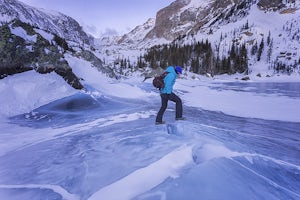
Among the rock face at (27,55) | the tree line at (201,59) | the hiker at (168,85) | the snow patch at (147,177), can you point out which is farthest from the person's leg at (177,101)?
the tree line at (201,59)

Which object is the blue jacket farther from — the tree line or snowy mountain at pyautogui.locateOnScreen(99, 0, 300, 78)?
snowy mountain at pyautogui.locateOnScreen(99, 0, 300, 78)

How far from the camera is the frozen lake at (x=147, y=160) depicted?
3.39 meters

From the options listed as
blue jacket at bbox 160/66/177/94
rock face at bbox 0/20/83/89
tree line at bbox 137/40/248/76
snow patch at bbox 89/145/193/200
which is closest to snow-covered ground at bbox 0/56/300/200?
snow patch at bbox 89/145/193/200

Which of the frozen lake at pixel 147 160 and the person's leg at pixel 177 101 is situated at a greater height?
the person's leg at pixel 177 101

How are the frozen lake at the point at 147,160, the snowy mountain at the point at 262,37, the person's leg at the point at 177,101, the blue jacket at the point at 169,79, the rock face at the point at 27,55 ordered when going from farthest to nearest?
the snowy mountain at the point at 262,37
the rock face at the point at 27,55
the person's leg at the point at 177,101
the blue jacket at the point at 169,79
the frozen lake at the point at 147,160

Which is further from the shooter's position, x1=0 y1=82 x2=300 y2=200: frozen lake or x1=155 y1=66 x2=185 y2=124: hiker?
x1=155 y1=66 x2=185 y2=124: hiker

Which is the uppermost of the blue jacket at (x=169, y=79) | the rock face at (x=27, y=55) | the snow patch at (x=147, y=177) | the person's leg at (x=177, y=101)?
Result: the rock face at (x=27, y=55)

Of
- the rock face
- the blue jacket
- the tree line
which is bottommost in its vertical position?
the blue jacket

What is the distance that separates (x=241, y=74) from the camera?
6925 cm

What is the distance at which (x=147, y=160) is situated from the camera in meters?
4.31

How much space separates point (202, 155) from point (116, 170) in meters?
1.66

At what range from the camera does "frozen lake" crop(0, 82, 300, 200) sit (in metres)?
3.39

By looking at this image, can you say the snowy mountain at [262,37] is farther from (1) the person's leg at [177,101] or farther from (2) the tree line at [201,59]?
(1) the person's leg at [177,101]

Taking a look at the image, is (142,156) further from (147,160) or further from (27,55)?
(27,55)
